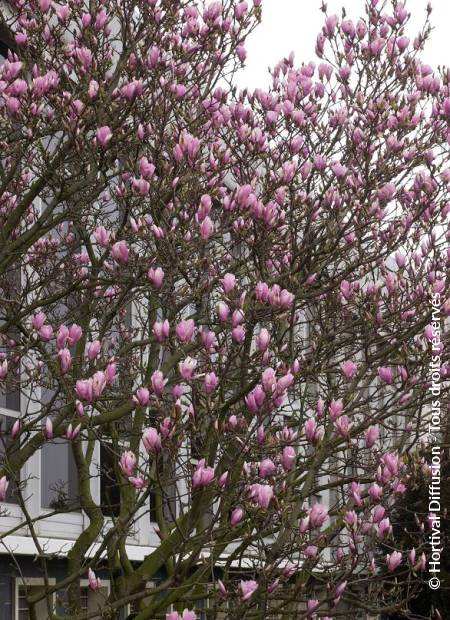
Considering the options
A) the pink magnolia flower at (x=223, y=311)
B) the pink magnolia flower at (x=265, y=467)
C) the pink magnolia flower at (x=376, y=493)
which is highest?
the pink magnolia flower at (x=223, y=311)

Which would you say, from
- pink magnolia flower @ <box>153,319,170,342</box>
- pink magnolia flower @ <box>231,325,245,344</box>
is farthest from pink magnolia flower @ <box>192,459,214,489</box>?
pink magnolia flower @ <box>231,325,245,344</box>

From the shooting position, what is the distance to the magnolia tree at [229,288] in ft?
22.9

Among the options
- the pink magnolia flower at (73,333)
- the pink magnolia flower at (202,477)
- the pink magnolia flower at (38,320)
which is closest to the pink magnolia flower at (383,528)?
the pink magnolia flower at (202,477)

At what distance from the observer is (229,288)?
721 centimetres

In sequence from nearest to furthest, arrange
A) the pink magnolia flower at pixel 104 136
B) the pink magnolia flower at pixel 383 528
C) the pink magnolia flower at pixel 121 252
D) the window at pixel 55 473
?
the pink magnolia flower at pixel 383 528, the pink magnolia flower at pixel 121 252, the pink magnolia flower at pixel 104 136, the window at pixel 55 473

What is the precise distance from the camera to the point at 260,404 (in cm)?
645

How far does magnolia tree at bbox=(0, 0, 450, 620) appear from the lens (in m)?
6.98

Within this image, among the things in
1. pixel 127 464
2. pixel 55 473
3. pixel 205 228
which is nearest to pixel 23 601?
pixel 55 473

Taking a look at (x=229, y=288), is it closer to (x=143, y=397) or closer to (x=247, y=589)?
(x=143, y=397)

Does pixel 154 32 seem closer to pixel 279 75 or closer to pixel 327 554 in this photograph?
pixel 279 75

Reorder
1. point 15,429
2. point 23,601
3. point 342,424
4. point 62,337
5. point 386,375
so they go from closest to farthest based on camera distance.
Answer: point 62,337 < point 342,424 < point 15,429 < point 386,375 < point 23,601

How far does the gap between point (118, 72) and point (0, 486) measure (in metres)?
3.98

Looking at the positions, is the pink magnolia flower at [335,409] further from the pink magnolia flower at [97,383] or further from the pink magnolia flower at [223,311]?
the pink magnolia flower at [97,383]

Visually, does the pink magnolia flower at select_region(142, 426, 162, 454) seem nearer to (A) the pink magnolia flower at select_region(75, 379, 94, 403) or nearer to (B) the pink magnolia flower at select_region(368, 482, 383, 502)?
(A) the pink magnolia flower at select_region(75, 379, 94, 403)
